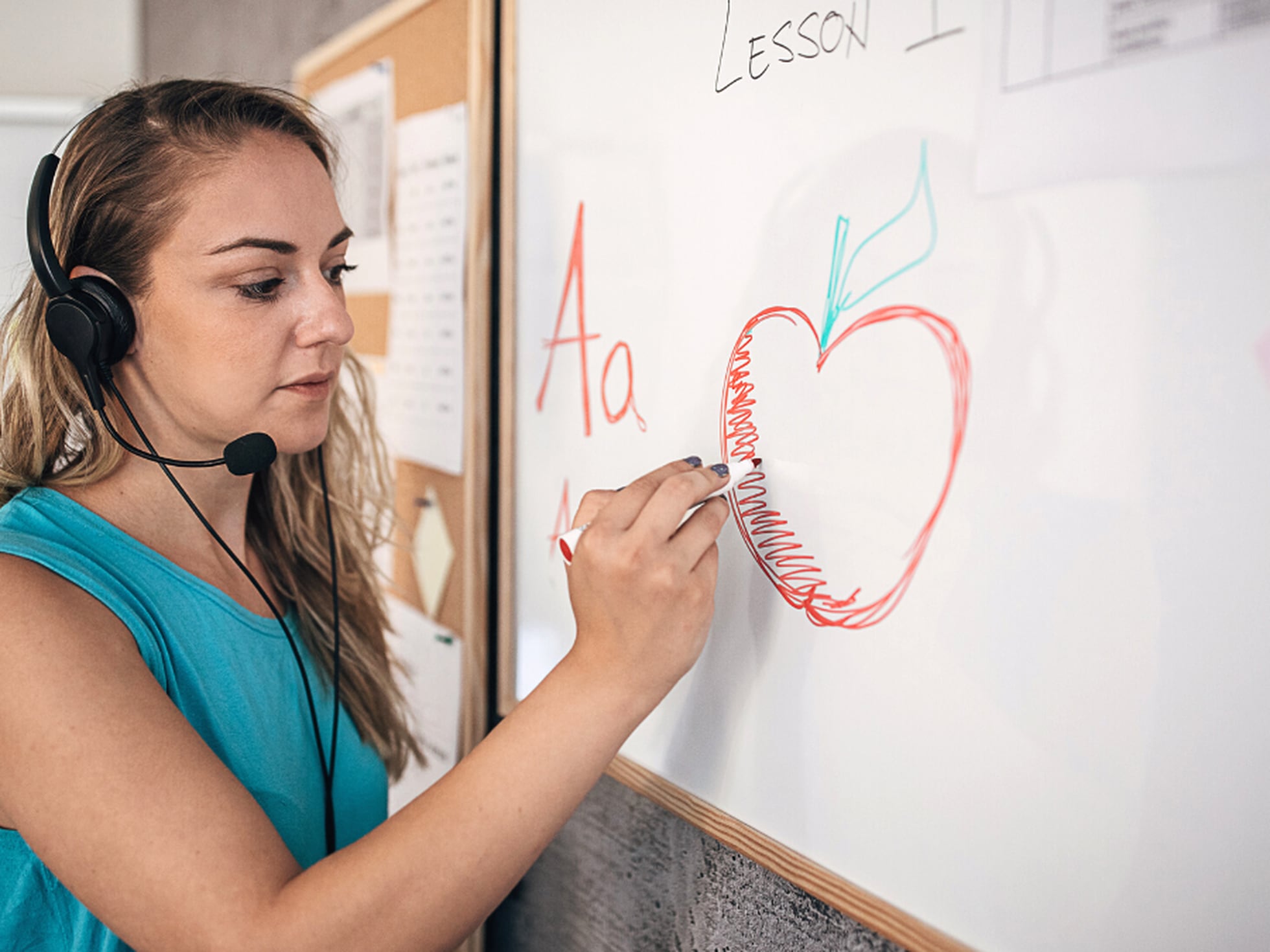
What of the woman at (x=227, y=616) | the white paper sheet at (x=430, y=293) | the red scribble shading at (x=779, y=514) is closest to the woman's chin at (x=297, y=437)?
the woman at (x=227, y=616)

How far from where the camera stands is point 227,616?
679 millimetres

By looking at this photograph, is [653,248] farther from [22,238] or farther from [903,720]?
[22,238]

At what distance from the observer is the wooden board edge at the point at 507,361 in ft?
2.52

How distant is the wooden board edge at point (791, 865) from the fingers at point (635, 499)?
21cm

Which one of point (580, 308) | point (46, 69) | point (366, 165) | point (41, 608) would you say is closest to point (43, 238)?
point (41, 608)

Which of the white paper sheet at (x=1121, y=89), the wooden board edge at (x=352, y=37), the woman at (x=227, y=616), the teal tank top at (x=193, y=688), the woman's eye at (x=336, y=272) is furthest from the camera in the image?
the wooden board edge at (x=352, y=37)

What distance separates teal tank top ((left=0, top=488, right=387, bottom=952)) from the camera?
0.57 meters

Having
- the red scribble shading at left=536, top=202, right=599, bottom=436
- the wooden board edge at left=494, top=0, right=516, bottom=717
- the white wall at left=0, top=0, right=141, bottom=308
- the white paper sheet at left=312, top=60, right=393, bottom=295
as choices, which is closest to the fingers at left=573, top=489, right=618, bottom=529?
the red scribble shading at left=536, top=202, right=599, bottom=436

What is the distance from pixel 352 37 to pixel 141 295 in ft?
1.81

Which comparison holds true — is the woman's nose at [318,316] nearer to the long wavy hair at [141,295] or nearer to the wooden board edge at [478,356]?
the long wavy hair at [141,295]

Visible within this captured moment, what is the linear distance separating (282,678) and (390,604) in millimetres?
346

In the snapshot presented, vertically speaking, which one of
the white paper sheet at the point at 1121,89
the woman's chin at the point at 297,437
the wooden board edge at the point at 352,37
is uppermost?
the wooden board edge at the point at 352,37

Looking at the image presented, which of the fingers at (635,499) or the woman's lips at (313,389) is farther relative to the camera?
the woman's lips at (313,389)

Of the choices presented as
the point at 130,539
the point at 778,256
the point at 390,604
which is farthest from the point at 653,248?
the point at 390,604
